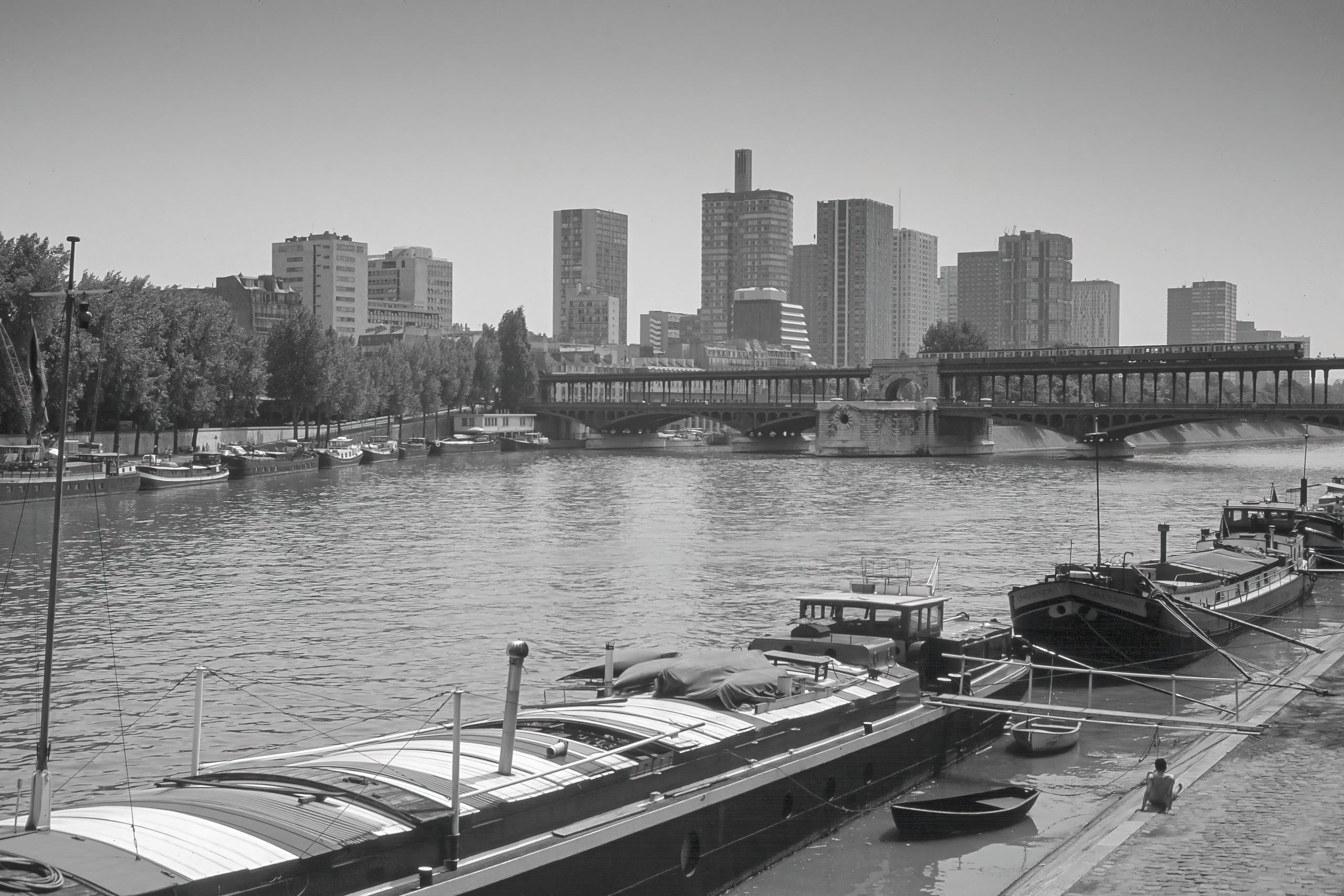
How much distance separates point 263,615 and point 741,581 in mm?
16139

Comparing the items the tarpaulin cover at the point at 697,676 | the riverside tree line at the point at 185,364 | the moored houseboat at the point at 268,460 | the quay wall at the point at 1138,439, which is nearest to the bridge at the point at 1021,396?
the quay wall at the point at 1138,439

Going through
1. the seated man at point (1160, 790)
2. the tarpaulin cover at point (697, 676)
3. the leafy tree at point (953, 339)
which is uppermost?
the leafy tree at point (953, 339)

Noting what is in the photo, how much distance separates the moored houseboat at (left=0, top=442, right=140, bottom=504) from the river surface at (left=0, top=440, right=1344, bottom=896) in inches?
68.1

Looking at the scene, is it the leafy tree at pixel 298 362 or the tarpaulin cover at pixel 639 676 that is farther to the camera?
the leafy tree at pixel 298 362

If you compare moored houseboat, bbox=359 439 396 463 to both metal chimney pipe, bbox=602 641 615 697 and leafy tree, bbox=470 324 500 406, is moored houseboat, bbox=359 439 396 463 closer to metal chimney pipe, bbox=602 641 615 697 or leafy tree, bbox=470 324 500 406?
leafy tree, bbox=470 324 500 406

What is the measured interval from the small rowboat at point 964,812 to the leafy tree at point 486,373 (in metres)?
154

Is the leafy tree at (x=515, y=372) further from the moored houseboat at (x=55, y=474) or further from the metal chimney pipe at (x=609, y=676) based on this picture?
the metal chimney pipe at (x=609, y=676)

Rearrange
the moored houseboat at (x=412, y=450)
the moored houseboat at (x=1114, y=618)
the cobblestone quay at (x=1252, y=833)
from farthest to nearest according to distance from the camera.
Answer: the moored houseboat at (x=412, y=450) → the moored houseboat at (x=1114, y=618) → the cobblestone quay at (x=1252, y=833)

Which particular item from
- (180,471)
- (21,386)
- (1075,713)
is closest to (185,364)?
(180,471)

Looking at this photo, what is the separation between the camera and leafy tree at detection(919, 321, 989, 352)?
631ft

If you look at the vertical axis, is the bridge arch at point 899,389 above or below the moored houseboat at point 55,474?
above

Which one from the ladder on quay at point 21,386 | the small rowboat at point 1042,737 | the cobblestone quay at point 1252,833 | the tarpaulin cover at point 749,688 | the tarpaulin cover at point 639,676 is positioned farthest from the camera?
the ladder on quay at point 21,386

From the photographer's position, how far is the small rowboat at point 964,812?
2005 cm

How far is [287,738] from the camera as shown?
25.5 metres
